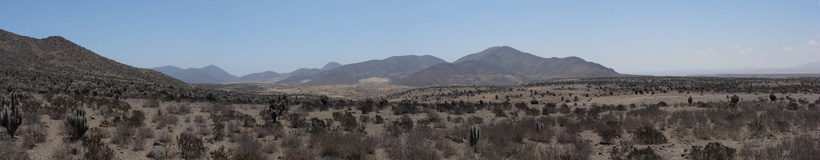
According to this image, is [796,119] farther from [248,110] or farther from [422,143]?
[248,110]

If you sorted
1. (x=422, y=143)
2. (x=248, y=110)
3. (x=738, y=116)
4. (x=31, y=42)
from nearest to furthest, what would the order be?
1. (x=422, y=143)
2. (x=738, y=116)
3. (x=248, y=110)
4. (x=31, y=42)

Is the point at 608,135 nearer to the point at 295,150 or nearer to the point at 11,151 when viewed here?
the point at 295,150

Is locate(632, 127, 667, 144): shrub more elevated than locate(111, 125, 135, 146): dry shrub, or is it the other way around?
locate(111, 125, 135, 146): dry shrub

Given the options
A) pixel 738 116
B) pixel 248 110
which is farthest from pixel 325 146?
pixel 738 116

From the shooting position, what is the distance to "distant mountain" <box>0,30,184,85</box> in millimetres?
54106

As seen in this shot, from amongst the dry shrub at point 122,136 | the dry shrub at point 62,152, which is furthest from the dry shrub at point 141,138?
the dry shrub at point 62,152

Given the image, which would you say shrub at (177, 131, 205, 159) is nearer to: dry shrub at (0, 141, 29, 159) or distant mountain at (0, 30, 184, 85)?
dry shrub at (0, 141, 29, 159)

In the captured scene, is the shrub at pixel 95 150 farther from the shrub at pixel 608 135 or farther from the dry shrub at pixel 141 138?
the shrub at pixel 608 135

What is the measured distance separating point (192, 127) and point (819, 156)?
1743 centimetres

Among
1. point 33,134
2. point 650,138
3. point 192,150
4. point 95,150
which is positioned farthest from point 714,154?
point 33,134

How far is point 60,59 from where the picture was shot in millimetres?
61938

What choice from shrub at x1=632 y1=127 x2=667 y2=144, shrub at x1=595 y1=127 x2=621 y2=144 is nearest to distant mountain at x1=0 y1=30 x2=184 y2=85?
shrub at x1=595 y1=127 x2=621 y2=144

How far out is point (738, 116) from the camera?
53.3 feet

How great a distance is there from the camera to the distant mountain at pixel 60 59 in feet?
178
